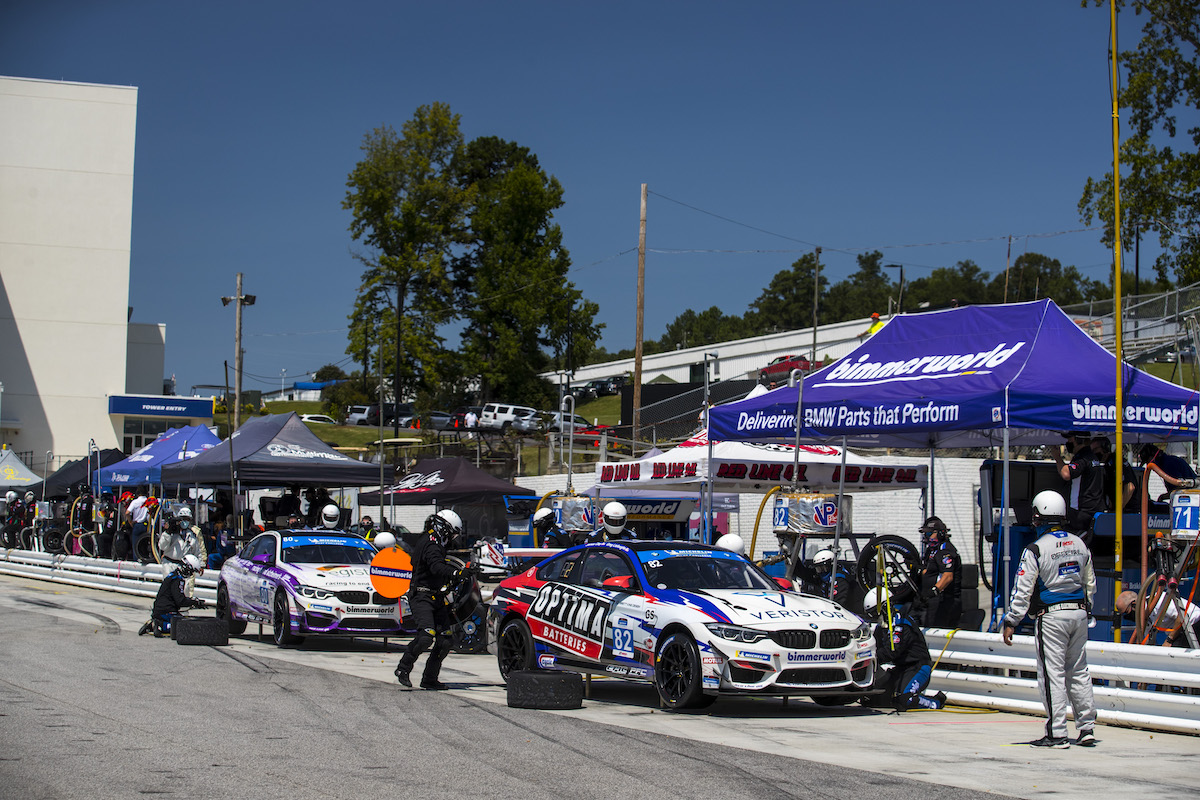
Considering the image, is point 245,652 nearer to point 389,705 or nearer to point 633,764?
point 389,705

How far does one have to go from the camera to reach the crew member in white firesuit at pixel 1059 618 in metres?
8.66

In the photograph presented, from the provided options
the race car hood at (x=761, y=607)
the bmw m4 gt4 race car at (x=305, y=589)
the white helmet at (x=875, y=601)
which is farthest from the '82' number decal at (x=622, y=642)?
the bmw m4 gt4 race car at (x=305, y=589)

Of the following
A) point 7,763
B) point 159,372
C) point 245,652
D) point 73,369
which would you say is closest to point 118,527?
point 245,652

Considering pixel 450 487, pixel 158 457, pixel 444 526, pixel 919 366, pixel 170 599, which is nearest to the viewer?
pixel 444 526

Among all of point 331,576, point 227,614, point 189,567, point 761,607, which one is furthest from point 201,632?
point 761,607

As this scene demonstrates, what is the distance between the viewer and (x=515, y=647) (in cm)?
1171

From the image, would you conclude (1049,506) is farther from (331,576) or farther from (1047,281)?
(1047,281)

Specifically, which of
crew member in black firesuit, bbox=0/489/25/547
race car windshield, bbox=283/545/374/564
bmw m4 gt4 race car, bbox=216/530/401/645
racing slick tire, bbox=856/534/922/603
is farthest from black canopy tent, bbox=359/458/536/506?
crew member in black firesuit, bbox=0/489/25/547

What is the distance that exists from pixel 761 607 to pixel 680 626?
0.73m

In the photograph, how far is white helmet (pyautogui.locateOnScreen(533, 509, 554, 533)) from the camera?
20969 mm


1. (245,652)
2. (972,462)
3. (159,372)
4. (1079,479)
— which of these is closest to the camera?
(1079,479)

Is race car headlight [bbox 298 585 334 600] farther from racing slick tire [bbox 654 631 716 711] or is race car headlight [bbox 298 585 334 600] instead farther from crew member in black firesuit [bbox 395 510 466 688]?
racing slick tire [bbox 654 631 716 711]

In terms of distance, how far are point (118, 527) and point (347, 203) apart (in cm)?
3001

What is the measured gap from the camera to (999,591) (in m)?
11.8
